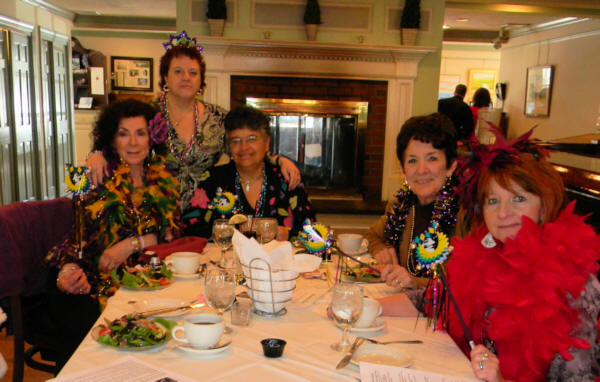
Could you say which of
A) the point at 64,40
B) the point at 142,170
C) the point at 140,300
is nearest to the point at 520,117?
the point at 64,40

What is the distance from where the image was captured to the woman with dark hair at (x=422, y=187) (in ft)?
6.66

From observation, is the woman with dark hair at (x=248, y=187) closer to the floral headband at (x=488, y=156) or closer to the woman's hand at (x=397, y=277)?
the woman's hand at (x=397, y=277)

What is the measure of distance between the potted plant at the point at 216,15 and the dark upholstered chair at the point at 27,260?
342cm

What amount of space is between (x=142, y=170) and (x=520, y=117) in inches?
329

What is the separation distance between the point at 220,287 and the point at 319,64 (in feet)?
14.6

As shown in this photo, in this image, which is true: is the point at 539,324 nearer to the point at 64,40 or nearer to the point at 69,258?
the point at 69,258

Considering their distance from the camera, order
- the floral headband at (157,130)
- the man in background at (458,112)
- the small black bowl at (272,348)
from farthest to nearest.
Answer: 1. the man in background at (458,112)
2. the floral headband at (157,130)
3. the small black bowl at (272,348)

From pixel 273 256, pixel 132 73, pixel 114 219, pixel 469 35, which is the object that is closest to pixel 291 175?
pixel 114 219

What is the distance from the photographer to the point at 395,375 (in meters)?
1.16

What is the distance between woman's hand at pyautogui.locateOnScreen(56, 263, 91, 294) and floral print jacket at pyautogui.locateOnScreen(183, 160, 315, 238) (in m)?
0.58

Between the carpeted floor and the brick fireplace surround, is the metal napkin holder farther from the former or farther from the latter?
the brick fireplace surround

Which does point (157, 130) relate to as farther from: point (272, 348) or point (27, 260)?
point (272, 348)

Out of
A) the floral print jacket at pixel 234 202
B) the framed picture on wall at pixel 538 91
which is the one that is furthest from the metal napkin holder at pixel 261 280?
the framed picture on wall at pixel 538 91

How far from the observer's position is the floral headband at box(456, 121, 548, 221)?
56.2 inches
